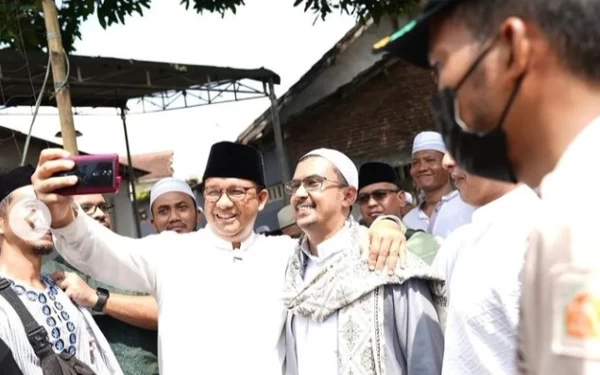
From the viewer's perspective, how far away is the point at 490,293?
7.99 feet

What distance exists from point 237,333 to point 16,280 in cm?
104

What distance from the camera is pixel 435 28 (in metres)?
1.38

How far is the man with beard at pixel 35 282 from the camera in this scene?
327 centimetres

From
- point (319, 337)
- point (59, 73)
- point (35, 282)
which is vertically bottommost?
point (319, 337)

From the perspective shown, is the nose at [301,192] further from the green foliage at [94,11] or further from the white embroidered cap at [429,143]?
the green foliage at [94,11]

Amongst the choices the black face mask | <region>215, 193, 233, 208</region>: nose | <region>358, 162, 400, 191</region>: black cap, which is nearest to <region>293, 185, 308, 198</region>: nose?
<region>215, 193, 233, 208</region>: nose

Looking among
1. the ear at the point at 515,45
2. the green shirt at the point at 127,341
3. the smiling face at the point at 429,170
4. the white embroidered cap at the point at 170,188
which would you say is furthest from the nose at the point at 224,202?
the ear at the point at 515,45

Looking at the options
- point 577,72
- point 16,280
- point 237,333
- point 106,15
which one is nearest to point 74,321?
point 16,280

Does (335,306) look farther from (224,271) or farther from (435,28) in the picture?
(435,28)

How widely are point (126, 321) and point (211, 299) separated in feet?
1.99

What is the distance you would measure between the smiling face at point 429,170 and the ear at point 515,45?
14.8 feet

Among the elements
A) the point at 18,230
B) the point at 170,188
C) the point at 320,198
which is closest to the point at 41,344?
the point at 18,230

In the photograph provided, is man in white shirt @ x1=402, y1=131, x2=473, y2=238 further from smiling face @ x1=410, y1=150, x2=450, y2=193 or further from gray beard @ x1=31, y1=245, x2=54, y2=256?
gray beard @ x1=31, y1=245, x2=54, y2=256

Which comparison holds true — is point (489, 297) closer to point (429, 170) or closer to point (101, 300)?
point (101, 300)
